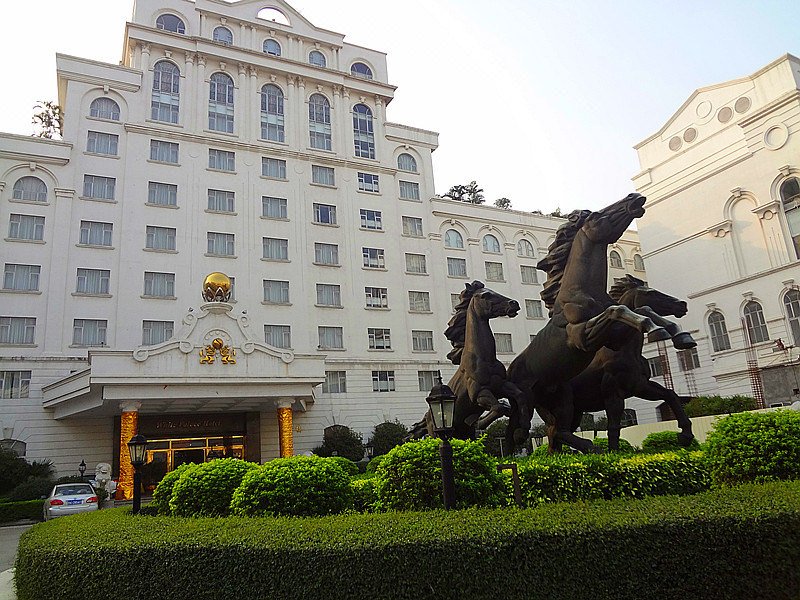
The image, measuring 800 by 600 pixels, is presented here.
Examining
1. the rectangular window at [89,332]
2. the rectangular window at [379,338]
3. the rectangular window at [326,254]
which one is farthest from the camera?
the rectangular window at [326,254]

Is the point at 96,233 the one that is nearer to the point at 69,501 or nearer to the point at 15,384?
the point at 15,384

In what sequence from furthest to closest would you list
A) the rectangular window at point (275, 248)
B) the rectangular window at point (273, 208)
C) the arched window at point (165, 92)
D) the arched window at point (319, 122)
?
1. the arched window at point (319, 122)
2. the rectangular window at point (273, 208)
3. the rectangular window at point (275, 248)
4. the arched window at point (165, 92)

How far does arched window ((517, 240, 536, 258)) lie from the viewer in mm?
43438

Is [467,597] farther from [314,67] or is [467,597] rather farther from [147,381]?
[314,67]

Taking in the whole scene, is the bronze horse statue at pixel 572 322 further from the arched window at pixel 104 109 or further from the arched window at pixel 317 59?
the arched window at pixel 317 59

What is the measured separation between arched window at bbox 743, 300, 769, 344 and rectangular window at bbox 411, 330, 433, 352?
17939mm

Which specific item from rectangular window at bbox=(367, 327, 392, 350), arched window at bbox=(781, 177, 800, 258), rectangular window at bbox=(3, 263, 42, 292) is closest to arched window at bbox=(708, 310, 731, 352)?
arched window at bbox=(781, 177, 800, 258)

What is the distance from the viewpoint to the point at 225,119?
35.8 metres

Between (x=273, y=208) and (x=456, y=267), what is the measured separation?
41.5ft

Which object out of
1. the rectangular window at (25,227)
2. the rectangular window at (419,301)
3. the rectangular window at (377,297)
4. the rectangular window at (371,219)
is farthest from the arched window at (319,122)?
the rectangular window at (25,227)

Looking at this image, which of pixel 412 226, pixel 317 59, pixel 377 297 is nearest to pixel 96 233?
pixel 377 297

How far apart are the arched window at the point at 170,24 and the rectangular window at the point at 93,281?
15.4 metres

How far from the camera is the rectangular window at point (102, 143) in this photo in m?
32.1

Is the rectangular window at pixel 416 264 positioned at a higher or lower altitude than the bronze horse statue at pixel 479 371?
higher
